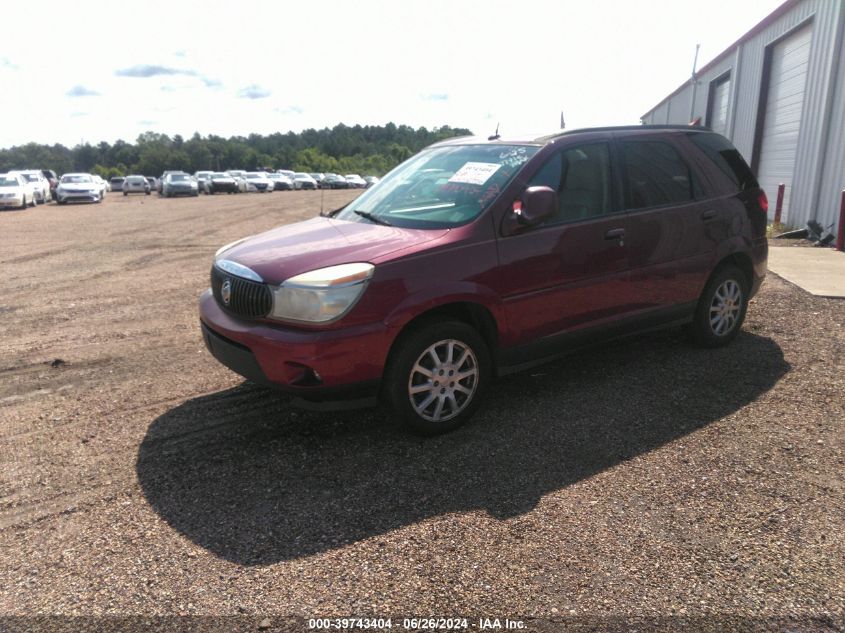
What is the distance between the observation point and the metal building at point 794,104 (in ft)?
38.8

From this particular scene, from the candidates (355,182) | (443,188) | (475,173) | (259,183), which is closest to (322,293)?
(443,188)

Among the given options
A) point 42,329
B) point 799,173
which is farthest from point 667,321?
point 799,173

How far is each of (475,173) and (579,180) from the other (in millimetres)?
732

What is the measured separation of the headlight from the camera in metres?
3.41

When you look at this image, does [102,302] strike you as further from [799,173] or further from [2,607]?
[799,173]

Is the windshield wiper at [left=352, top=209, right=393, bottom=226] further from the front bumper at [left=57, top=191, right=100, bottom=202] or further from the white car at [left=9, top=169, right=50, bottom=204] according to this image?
the front bumper at [left=57, top=191, right=100, bottom=202]

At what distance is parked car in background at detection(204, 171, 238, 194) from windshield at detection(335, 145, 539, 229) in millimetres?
40816

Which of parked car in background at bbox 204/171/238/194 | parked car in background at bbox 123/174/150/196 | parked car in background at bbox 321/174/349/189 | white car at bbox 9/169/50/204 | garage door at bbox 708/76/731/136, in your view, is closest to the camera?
garage door at bbox 708/76/731/136

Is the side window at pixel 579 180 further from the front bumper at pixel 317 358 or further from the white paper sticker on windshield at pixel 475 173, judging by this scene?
the front bumper at pixel 317 358

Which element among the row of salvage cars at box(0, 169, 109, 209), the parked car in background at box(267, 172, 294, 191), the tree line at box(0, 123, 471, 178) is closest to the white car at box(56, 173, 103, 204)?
the row of salvage cars at box(0, 169, 109, 209)

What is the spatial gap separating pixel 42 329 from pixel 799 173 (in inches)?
550

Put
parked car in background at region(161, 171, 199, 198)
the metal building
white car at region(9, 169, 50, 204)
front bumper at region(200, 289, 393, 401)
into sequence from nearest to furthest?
front bumper at region(200, 289, 393, 401), the metal building, white car at region(9, 169, 50, 204), parked car in background at region(161, 171, 199, 198)

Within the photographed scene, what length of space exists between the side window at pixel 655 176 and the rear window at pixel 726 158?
0.38 metres

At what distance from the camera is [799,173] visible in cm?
1322
